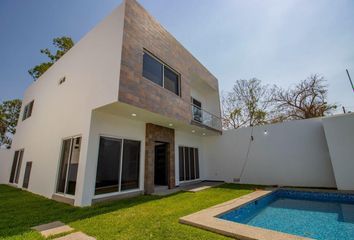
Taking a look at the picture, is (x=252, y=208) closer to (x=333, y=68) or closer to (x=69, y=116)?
(x=69, y=116)

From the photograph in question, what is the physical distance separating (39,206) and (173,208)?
4.50 m

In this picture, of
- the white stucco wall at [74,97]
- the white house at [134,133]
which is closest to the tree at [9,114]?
the white house at [134,133]

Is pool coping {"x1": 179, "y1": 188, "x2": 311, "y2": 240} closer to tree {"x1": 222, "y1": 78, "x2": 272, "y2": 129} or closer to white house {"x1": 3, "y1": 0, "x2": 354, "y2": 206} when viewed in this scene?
white house {"x1": 3, "y1": 0, "x2": 354, "y2": 206}

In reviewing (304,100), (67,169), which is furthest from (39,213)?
(304,100)

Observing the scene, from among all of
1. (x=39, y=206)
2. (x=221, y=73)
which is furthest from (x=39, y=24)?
(x=221, y=73)

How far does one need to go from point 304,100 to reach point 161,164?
1458cm

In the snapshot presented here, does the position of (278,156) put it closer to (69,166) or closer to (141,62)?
(141,62)

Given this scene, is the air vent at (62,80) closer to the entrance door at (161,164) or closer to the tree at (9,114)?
the entrance door at (161,164)

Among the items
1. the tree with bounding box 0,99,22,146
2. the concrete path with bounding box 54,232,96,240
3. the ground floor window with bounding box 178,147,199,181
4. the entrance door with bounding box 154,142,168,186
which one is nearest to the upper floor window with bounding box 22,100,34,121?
the entrance door with bounding box 154,142,168,186

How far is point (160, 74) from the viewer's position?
7301mm

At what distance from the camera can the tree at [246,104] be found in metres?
16.5

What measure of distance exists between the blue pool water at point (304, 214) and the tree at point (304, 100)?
35.0 feet

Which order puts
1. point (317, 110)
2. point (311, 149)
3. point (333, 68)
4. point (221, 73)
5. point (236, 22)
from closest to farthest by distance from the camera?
point (236, 22) < point (311, 149) < point (333, 68) < point (221, 73) < point (317, 110)

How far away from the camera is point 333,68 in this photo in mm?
10367
